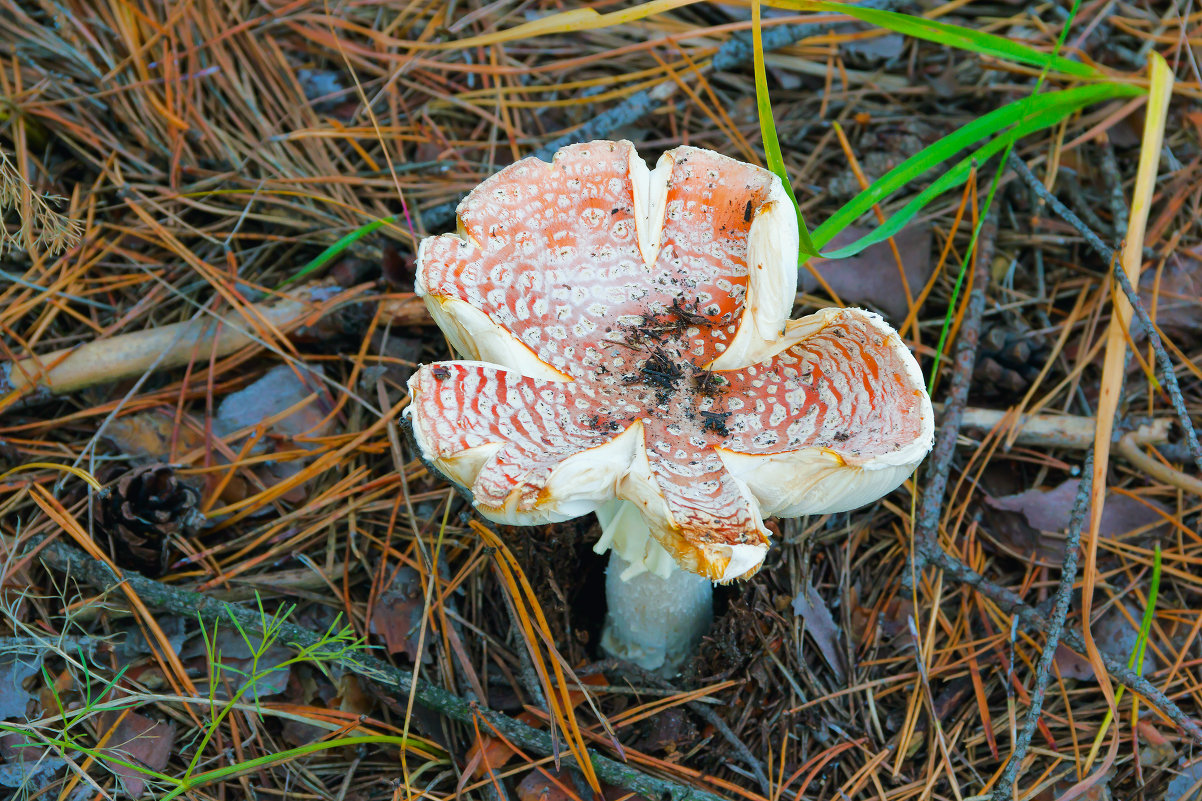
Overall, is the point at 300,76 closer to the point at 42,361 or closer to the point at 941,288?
the point at 42,361

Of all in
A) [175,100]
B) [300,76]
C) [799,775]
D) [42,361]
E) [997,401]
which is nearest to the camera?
[799,775]

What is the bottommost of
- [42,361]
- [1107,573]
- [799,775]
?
[799,775]

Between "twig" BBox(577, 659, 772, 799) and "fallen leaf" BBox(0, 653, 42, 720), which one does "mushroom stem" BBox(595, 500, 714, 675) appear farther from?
"fallen leaf" BBox(0, 653, 42, 720)

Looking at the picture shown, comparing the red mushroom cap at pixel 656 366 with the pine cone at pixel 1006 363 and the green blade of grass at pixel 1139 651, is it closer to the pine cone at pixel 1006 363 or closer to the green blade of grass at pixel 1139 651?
the green blade of grass at pixel 1139 651

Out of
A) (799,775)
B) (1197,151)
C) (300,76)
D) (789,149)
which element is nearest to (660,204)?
(789,149)

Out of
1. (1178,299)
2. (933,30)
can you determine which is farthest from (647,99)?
(1178,299)
